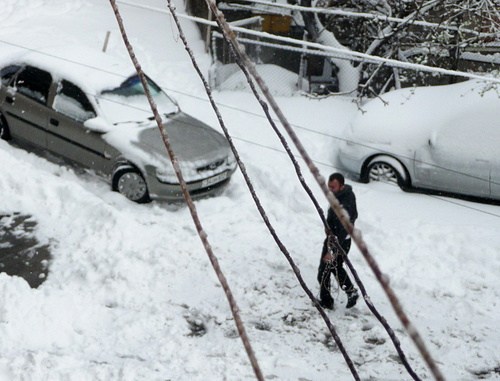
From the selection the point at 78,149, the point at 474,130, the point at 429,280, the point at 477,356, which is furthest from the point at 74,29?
the point at 477,356

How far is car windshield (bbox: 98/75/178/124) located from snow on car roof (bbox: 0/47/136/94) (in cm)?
11

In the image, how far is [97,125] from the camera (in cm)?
774

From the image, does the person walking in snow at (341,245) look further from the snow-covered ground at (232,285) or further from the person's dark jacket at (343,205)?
the snow-covered ground at (232,285)

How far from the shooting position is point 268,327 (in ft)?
18.8

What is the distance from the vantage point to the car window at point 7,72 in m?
8.54

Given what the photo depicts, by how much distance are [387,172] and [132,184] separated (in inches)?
145

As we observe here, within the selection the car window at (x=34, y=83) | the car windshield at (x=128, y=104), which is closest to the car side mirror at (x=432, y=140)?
the car windshield at (x=128, y=104)

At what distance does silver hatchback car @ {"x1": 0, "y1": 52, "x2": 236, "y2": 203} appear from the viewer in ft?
25.0

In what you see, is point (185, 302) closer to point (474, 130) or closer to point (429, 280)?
point (429, 280)

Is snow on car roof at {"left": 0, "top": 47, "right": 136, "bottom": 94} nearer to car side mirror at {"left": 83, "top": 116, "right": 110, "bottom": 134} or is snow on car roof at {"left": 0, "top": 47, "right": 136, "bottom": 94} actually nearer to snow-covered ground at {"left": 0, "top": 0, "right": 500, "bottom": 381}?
car side mirror at {"left": 83, "top": 116, "right": 110, "bottom": 134}

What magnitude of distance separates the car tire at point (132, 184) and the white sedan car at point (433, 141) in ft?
10.1

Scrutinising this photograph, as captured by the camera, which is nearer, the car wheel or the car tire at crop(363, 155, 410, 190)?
the car tire at crop(363, 155, 410, 190)

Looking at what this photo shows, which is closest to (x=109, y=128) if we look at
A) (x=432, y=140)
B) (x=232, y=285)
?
(x=232, y=285)

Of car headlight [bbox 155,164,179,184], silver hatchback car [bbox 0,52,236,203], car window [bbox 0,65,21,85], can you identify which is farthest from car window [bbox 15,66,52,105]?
car headlight [bbox 155,164,179,184]
